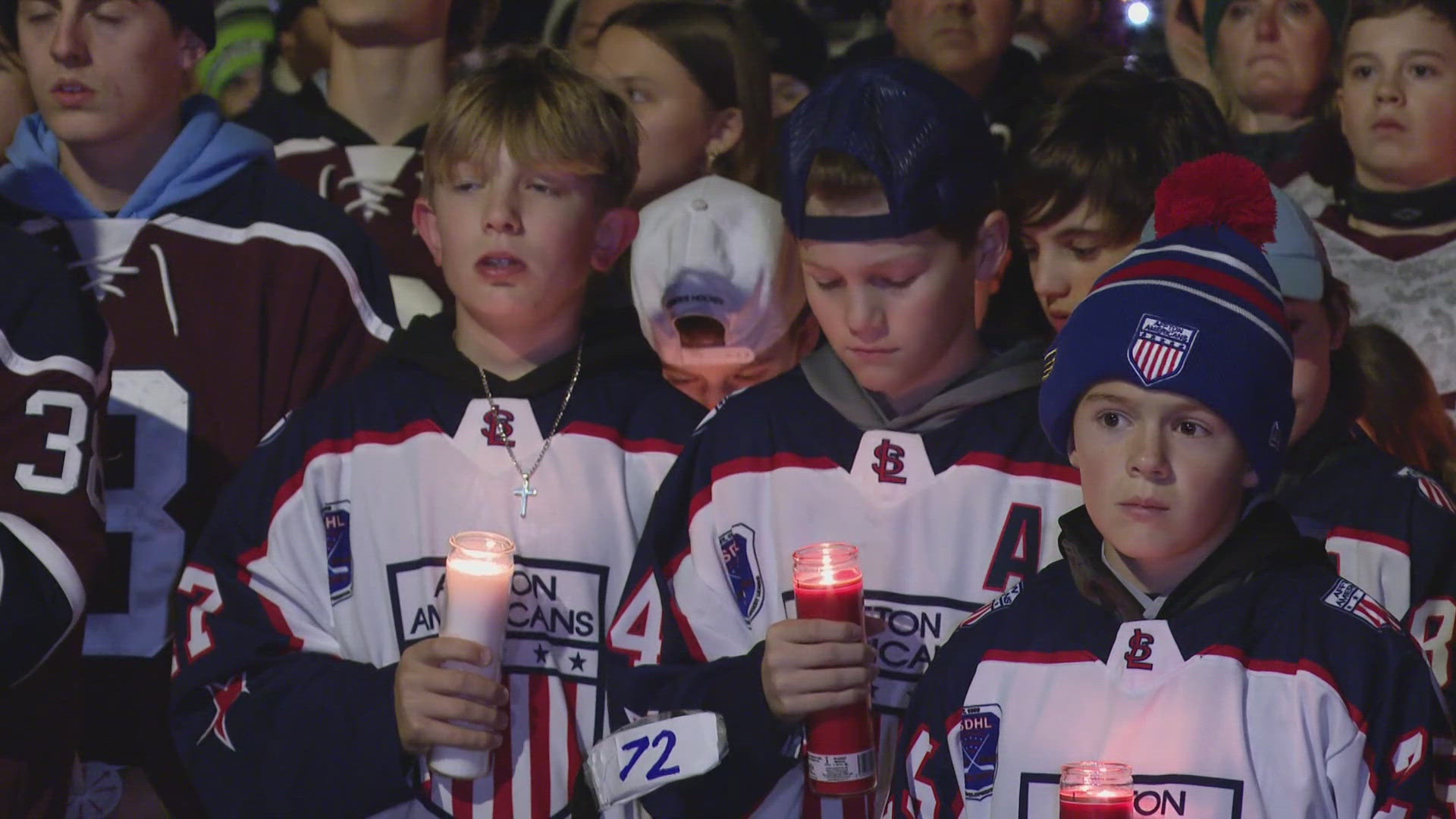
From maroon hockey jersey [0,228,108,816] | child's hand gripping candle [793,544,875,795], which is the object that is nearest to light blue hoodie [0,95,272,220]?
maroon hockey jersey [0,228,108,816]

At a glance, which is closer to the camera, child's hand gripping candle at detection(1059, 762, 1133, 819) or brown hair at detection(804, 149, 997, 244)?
child's hand gripping candle at detection(1059, 762, 1133, 819)

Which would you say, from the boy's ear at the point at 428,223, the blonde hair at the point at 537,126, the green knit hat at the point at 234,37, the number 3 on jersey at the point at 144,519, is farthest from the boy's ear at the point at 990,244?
the green knit hat at the point at 234,37

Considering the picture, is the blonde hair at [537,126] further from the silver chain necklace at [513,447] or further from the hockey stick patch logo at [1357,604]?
the hockey stick patch logo at [1357,604]

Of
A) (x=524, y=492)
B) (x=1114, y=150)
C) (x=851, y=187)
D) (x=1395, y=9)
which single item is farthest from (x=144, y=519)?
(x=1395, y=9)

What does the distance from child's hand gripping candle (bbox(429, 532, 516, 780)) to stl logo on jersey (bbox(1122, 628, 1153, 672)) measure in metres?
1.05

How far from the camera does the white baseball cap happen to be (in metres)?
3.88

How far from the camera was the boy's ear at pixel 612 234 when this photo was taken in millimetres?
3777

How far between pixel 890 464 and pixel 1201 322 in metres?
0.71

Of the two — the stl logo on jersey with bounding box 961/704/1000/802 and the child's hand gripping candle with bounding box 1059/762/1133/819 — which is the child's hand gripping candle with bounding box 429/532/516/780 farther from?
the child's hand gripping candle with bounding box 1059/762/1133/819

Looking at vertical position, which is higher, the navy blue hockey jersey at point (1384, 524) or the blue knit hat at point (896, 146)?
the blue knit hat at point (896, 146)

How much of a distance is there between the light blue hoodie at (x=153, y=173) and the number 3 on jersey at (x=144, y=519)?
1.47 ft

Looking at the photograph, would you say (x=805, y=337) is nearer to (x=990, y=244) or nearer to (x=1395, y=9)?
(x=990, y=244)

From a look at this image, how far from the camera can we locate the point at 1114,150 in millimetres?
3766

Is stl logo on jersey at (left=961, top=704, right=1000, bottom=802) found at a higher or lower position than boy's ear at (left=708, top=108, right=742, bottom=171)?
lower
